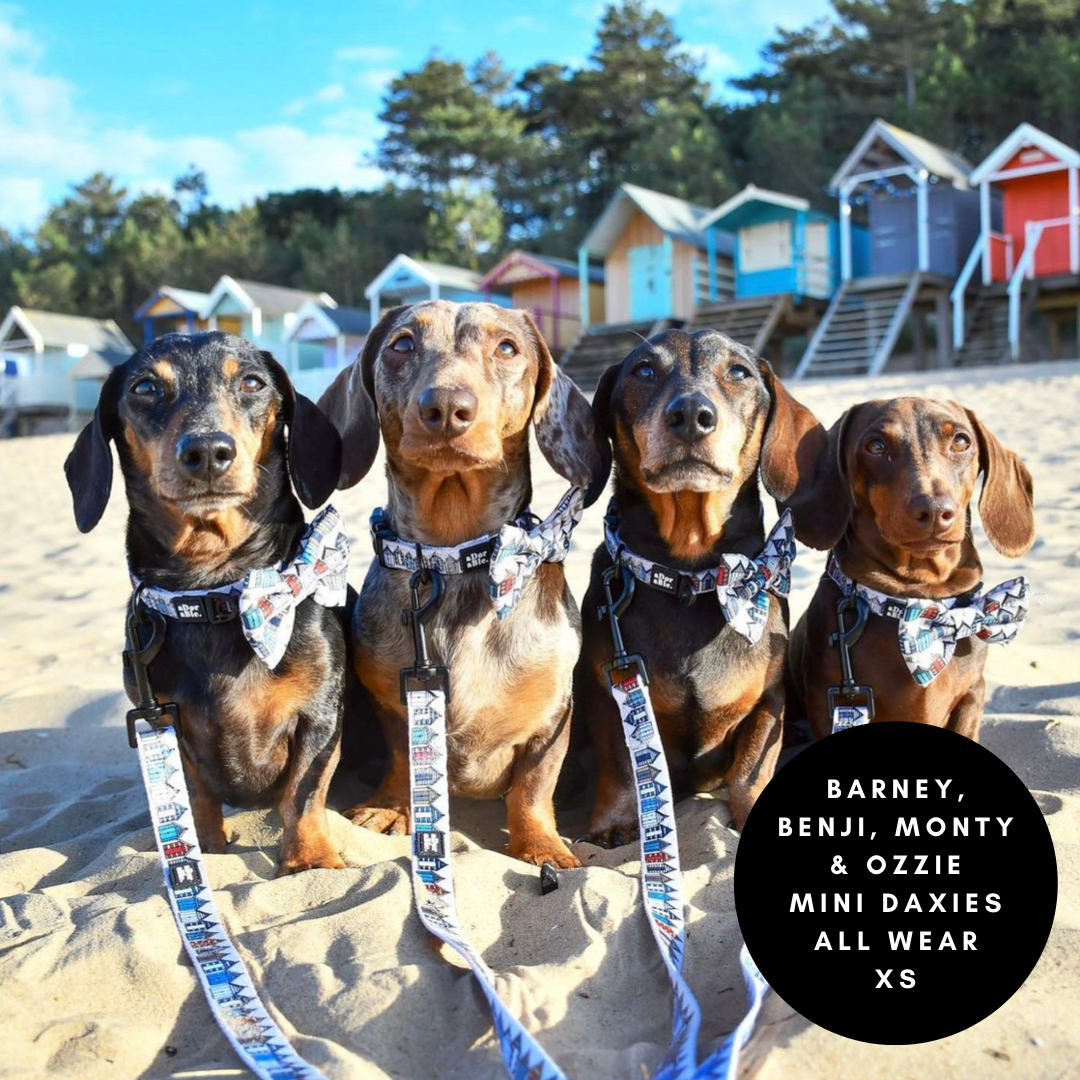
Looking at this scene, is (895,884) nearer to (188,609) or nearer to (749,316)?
(188,609)

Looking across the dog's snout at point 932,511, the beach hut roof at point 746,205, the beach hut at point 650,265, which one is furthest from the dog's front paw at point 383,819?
the beach hut roof at point 746,205

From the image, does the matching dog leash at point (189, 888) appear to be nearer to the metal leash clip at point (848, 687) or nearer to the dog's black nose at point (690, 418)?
the dog's black nose at point (690, 418)

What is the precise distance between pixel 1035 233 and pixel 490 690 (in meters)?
21.5

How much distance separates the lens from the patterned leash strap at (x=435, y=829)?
6.54 feet

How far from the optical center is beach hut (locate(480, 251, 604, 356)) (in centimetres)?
2875

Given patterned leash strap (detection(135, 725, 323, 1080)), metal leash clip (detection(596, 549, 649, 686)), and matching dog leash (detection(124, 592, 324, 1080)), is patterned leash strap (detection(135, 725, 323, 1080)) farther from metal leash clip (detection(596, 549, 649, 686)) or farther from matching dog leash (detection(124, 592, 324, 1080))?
metal leash clip (detection(596, 549, 649, 686))

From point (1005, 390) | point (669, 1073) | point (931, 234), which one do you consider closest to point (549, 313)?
point (931, 234)

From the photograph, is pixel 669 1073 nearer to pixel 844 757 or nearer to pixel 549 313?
pixel 844 757

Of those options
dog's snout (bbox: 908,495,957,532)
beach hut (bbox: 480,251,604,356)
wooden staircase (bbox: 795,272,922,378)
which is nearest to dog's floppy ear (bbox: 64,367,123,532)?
dog's snout (bbox: 908,495,957,532)

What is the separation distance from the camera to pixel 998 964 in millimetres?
2242

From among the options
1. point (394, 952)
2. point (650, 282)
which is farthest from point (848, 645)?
point (650, 282)

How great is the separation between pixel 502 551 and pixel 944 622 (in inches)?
53.3

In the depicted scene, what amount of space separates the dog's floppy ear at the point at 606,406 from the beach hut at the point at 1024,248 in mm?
19376

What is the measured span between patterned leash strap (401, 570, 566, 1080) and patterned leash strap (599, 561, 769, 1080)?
27 cm
